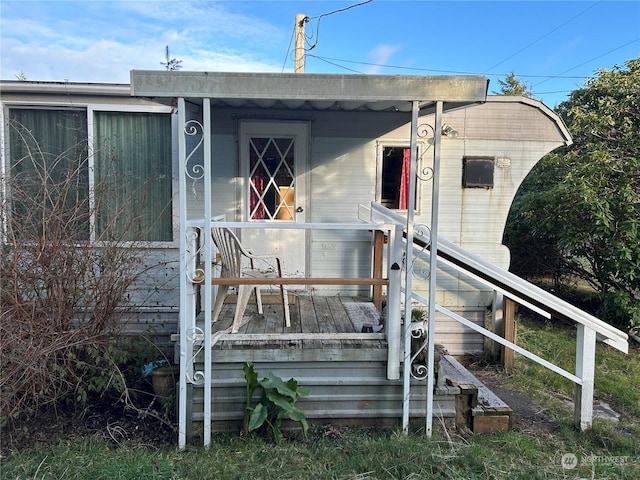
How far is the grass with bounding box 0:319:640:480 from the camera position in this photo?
8.46 feet

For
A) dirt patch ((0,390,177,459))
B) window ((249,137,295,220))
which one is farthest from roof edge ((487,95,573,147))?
dirt patch ((0,390,177,459))

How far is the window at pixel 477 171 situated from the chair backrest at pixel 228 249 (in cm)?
285

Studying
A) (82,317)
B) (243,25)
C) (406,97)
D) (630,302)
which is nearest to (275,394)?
(82,317)

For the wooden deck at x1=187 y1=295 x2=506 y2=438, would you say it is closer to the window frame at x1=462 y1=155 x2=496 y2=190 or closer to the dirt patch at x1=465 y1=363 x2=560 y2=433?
the dirt patch at x1=465 y1=363 x2=560 y2=433

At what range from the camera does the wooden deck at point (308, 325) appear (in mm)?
3217

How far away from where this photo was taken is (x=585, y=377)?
128 inches

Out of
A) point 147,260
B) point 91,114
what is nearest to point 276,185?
point 147,260

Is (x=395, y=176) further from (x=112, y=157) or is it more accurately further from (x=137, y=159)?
(x=112, y=157)

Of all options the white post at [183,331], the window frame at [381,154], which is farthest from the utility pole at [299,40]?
the white post at [183,331]

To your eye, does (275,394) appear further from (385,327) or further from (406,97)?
(406,97)

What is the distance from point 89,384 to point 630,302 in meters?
6.09

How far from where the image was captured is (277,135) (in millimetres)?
4738

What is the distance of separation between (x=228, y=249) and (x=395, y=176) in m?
2.39

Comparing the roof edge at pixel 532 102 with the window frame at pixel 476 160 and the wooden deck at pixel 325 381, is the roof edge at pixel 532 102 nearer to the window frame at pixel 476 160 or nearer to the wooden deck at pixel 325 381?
the window frame at pixel 476 160
